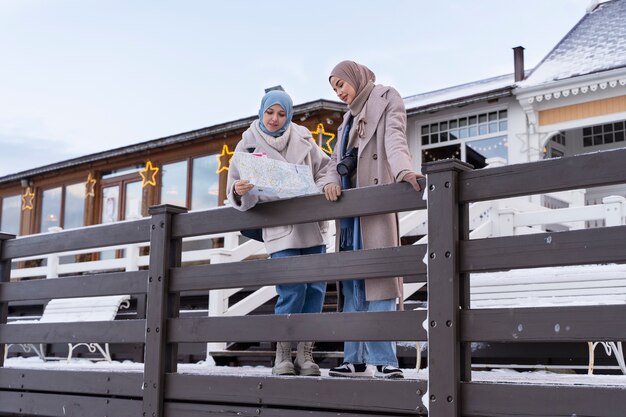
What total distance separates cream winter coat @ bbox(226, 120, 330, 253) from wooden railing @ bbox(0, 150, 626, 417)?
137 mm

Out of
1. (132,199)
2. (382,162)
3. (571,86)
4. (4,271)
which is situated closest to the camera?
(382,162)

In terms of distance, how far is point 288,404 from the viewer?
160 inches

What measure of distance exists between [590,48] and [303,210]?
30.9 feet

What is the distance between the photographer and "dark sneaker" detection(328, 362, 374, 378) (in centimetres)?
419

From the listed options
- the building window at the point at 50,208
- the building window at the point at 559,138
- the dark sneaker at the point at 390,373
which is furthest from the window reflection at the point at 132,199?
the dark sneaker at the point at 390,373

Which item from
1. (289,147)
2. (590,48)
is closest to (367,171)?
(289,147)

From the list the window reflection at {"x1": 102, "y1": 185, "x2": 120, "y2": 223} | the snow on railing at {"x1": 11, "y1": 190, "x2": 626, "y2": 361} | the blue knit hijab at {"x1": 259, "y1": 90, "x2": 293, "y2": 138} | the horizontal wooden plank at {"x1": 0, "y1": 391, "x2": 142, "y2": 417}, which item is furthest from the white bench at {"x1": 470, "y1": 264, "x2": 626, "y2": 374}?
the window reflection at {"x1": 102, "y1": 185, "x2": 120, "y2": 223}

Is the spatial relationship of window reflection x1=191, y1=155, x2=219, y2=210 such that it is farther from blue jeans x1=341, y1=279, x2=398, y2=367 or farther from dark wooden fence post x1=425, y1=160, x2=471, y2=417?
dark wooden fence post x1=425, y1=160, x2=471, y2=417

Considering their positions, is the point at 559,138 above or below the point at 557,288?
above

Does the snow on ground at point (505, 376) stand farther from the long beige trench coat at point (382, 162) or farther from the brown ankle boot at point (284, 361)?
the long beige trench coat at point (382, 162)

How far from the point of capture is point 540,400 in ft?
10.5

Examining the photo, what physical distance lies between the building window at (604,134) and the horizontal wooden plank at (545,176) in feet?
30.2

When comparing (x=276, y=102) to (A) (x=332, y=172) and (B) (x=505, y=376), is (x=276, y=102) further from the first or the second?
(B) (x=505, y=376)

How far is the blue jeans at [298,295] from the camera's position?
14.6 feet
